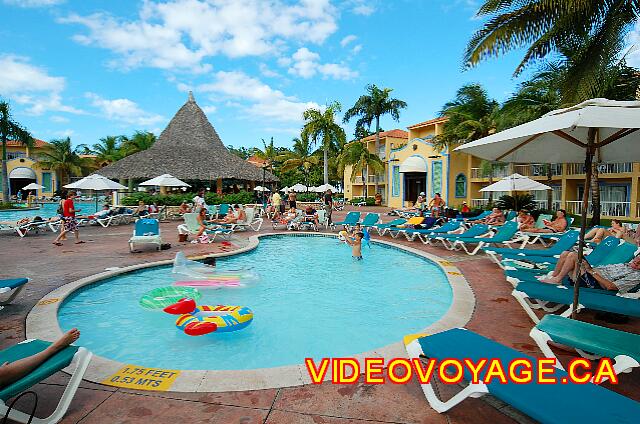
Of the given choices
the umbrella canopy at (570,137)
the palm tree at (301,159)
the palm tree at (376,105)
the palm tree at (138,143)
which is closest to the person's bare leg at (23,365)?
the umbrella canopy at (570,137)

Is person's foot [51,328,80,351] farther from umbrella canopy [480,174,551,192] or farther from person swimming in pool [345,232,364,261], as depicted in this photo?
umbrella canopy [480,174,551,192]

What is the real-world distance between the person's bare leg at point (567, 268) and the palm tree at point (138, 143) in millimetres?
44852

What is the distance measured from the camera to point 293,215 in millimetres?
15336

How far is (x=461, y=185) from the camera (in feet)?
96.3

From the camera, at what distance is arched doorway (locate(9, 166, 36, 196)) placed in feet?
145

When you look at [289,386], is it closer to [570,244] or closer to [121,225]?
[570,244]

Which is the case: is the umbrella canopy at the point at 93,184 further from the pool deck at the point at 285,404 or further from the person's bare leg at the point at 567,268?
the person's bare leg at the point at 567,268

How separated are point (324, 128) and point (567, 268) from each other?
2853 centimetres

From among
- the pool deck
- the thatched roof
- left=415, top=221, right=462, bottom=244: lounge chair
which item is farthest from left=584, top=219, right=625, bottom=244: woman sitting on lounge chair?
the thatched roof

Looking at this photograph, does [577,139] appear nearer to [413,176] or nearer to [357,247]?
[357,247]

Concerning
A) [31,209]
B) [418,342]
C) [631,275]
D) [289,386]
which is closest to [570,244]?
[631,275]

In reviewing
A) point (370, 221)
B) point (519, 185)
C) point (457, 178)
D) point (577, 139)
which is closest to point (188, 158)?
point (370, 221)

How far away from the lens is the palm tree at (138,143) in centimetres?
4247

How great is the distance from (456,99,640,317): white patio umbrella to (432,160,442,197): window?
78.8 ft
